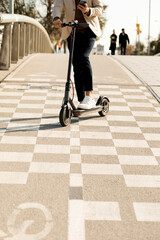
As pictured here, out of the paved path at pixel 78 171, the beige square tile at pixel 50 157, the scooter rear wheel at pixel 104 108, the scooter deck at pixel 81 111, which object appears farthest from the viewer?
the scooter rear wheel at pixel 104 108

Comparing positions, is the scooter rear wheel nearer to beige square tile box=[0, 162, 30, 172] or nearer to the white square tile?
beige square tile box=[0, 162, 30, 172]

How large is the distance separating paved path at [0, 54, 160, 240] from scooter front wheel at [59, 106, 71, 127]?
0.07 m

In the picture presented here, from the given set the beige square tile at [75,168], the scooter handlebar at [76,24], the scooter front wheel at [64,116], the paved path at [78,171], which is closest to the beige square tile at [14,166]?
the paved path at [78,171]

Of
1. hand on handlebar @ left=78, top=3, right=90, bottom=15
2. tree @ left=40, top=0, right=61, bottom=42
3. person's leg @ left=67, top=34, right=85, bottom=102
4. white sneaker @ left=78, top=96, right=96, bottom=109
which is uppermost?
tree @ left=40, top=0, right=61, bottom=42

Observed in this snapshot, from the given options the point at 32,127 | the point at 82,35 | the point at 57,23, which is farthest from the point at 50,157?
the point at 82,35

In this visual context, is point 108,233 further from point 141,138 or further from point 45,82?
point 45,82

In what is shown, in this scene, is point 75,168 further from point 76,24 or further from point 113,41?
point 113,41

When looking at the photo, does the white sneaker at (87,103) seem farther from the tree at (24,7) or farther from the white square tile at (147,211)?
the tree at (24,7)

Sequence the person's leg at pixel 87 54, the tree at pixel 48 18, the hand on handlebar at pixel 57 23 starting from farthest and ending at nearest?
1. the tree at pixel 48 18
2. the person's leg at pixel 87 54
3. the hand on handlebar at pixel 57 23

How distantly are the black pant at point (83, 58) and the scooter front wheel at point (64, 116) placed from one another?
0.62 metres

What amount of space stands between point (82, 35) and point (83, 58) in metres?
0.28

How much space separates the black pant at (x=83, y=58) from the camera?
5.62 m

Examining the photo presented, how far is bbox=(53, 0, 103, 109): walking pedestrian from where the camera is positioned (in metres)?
5.51

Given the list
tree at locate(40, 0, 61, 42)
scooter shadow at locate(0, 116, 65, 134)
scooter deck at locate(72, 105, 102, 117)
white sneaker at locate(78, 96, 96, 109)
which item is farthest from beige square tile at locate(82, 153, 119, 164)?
tree at locate(40, 0, 61, 42)
